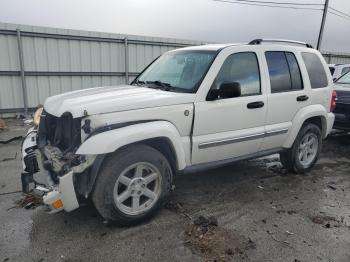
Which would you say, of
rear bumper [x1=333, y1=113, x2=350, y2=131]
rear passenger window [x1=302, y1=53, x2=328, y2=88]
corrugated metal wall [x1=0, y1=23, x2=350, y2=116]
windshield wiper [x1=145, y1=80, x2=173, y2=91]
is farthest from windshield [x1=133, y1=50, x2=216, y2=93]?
corrugated metal wall [x1=0, y1=23, x2=350, y2=116]

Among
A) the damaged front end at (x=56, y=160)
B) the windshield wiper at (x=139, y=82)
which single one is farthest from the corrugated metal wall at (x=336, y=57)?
the damaged front end at (x=56, y=160)

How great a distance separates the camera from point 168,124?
3330mm

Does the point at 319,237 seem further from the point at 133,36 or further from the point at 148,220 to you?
the point at 133,36

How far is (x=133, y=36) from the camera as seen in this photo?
36.3 feet

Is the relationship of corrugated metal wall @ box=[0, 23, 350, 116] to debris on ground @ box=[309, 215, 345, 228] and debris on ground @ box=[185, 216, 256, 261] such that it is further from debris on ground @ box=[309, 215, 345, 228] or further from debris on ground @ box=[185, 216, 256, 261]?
debris on ground @ box=[309, 215, 345, 228]

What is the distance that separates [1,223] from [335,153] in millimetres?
6249

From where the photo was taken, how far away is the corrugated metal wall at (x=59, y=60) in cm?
920

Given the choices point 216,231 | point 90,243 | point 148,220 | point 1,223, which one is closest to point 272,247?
point 216,231

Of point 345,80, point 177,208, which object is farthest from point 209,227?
point 345,80

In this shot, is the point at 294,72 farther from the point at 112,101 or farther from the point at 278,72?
the point at 112,101

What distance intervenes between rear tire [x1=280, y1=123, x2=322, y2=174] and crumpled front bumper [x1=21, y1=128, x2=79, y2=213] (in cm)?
338

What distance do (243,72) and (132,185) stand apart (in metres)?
2.04

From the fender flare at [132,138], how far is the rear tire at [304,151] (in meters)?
2.24

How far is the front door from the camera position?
11.9 ft
